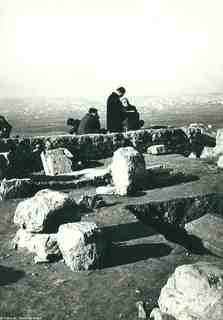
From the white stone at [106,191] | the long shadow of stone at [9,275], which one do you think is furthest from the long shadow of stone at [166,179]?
the long shadow of stone at [9,275]

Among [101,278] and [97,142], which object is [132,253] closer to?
[101,278]

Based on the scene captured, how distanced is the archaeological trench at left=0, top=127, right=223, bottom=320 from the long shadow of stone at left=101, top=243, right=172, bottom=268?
0.05 ft

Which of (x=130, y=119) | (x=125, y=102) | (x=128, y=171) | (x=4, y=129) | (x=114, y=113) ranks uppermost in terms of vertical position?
(x=125, y=102)

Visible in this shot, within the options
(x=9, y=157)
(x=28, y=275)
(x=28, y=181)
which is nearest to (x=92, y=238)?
(x=28, y=275)

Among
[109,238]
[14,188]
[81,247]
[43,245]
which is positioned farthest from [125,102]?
[81,247]

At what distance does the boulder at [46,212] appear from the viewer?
6495mm

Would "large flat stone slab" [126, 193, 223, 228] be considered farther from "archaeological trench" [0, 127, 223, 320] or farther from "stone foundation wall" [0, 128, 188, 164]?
"stone foundation wall" [0, 128, 188, 164]

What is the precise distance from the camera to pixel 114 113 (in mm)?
13500

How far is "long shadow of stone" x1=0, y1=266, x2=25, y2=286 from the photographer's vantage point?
18.3 feet

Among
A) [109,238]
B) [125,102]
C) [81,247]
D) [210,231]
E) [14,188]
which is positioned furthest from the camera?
[125,102]

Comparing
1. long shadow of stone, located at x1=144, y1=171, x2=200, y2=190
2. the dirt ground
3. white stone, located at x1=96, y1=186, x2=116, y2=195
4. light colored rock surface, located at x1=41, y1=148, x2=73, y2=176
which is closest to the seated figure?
light colored rock surface, located at x1=41, y1=148, x2=73, y2=176

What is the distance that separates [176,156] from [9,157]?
15.5 ft

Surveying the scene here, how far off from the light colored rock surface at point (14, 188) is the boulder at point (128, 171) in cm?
185

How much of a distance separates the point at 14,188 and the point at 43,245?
312cm
